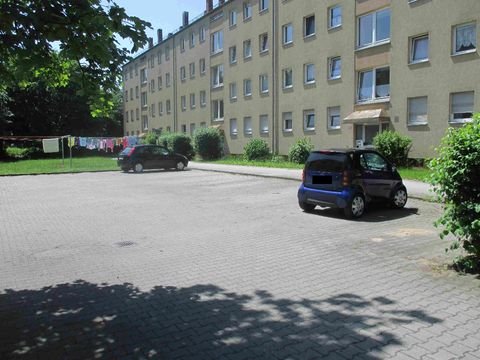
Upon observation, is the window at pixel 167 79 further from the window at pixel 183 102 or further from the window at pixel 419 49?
the window at pixel 419 49

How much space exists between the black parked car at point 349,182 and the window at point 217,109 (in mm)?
31604

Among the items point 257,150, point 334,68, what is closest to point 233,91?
point 257,150

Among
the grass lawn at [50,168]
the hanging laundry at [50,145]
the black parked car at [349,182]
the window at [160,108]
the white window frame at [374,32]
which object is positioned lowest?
the grass lawn at [50,168]

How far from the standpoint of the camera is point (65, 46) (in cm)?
423

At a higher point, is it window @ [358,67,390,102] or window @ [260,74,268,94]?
window @ [260,74,268,94]

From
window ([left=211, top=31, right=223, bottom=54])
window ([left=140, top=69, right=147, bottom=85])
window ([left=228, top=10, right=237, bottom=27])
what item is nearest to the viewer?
window ([left=228, top=10, right=237, bottom=27])

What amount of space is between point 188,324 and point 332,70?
85.5 feet

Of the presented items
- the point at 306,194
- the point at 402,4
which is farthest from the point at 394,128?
the point at 306,194

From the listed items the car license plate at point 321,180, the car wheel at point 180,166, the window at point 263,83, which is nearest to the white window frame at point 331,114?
the window at point 263,83

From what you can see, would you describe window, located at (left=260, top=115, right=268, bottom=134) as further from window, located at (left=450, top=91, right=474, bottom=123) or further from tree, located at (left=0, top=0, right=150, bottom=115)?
tree, located at (left=0, top=0, right=150, bottom=115)

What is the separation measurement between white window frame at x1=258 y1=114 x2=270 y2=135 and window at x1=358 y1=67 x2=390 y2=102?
9.48 metres

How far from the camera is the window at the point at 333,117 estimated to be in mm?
28014

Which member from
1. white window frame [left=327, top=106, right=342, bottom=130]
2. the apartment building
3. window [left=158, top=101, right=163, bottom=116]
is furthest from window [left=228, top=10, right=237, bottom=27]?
window [left=158, top=101, right=163, bottom=116]

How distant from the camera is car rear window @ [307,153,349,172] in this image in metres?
10.3
